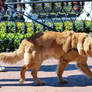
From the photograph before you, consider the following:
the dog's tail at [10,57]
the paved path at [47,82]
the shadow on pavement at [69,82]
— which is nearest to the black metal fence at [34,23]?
the paved path at [47,82]

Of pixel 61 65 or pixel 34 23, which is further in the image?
pixel 34 23

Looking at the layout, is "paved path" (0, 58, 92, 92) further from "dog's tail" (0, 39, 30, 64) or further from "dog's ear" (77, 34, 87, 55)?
"dog's ear" (77, 34, 87, 55)

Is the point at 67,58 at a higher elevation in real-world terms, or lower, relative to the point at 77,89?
higher

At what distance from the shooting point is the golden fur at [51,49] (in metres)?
4.57

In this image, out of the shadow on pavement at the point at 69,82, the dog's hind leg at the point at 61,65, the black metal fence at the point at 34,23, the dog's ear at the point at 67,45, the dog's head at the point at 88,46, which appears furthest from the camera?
the black metal fence at the point at 34,23

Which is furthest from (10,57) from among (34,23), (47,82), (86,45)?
(34,23)

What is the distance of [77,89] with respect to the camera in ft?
15.0

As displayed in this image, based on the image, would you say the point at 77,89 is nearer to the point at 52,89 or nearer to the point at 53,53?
the point at 52,89

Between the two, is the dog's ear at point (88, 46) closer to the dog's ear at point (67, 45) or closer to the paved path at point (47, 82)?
the dog's ear at point (67, 45)

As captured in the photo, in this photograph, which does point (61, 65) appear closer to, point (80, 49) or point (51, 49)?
point (51, 49)

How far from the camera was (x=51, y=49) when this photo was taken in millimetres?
4633

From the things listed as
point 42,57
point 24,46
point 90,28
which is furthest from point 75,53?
point 90,28

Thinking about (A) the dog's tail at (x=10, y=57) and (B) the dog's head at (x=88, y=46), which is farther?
(A) the dog's tail at (x=10, y=57)

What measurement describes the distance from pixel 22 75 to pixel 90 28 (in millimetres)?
4955
